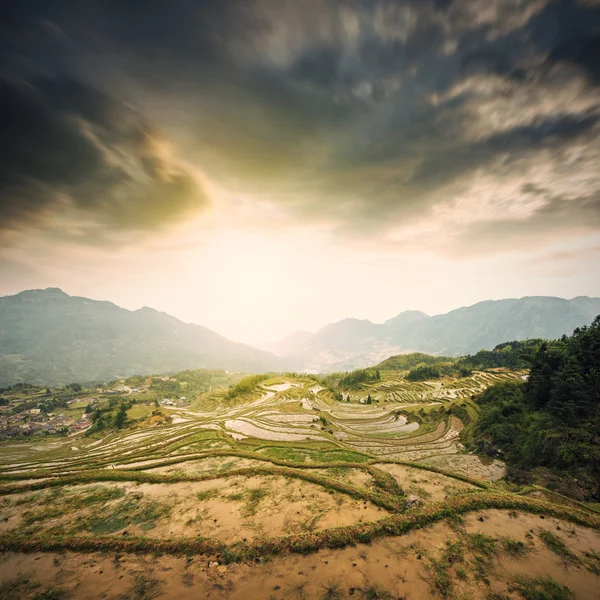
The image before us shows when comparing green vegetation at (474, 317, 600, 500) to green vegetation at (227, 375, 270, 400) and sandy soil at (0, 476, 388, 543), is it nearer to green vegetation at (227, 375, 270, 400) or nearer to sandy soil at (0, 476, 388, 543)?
sandy soil at (0, 476, 388, 543)

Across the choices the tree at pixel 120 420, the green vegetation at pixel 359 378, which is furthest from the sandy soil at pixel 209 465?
the green vegetation at pixel 359 378

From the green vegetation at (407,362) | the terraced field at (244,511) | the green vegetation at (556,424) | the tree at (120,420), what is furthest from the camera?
the green vegetation at (407,362)

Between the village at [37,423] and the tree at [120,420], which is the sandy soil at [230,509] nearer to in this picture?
the tree at [120,420]

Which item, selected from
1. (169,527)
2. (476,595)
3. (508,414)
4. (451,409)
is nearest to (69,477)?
(169,527)

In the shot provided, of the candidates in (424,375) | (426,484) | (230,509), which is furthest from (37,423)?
(424,375)

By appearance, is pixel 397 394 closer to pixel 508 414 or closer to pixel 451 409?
pixel 451 409

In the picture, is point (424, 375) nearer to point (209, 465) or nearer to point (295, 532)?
point (209, 465)
